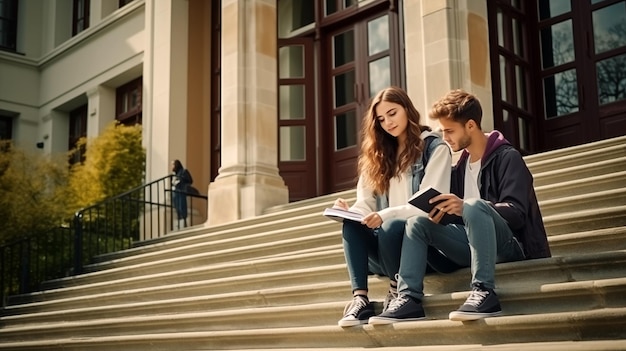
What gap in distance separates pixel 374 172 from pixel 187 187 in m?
8.88

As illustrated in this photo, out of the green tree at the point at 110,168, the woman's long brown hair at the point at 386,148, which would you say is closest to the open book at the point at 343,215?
the woman's long brown hair at the point at 386,148

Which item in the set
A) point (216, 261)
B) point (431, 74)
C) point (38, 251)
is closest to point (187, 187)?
point (38, 251)

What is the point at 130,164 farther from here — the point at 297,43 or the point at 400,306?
the point at 400,306

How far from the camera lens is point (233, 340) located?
5.87 m

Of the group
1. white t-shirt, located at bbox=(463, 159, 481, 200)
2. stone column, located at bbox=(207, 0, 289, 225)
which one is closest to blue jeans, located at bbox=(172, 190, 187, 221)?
stone column, located at bbox=(207, 0, 289, 225)

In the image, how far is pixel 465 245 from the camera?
4.52 meters

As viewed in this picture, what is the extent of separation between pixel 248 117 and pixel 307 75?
2263mm

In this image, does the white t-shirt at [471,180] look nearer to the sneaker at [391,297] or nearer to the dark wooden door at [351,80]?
the sneaker at [391,297]

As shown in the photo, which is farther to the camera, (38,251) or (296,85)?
(296,85)

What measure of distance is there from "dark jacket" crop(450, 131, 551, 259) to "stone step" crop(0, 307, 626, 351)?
0.51 meters

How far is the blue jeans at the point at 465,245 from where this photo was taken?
4.14m

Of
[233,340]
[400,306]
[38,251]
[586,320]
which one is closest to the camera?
[586,320]

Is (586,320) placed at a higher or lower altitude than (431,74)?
lower

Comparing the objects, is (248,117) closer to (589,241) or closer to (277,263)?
(277,263)
